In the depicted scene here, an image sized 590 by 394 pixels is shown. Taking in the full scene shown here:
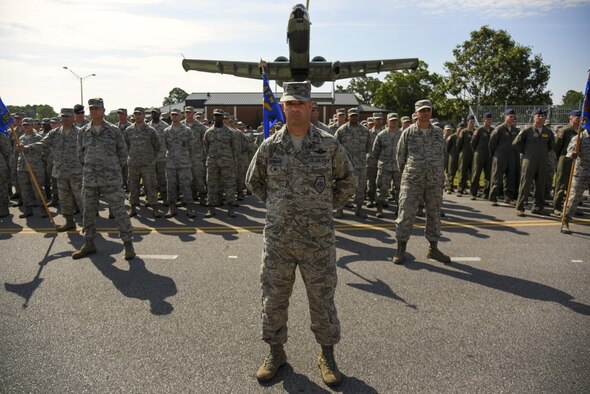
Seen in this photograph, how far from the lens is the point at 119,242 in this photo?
6387 mm

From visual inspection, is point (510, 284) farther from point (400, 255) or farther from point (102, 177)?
point (102, 177)

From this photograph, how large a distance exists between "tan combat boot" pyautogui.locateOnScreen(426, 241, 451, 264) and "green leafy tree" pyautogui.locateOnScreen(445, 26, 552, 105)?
36.7 metres

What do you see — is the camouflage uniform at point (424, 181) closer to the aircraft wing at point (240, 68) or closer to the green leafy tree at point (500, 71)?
the aircraft wing at point (240, 68)

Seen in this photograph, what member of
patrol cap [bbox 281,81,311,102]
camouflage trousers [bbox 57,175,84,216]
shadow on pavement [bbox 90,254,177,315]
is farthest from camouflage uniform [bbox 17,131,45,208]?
patrol cap [bbox 281,81,311,102]

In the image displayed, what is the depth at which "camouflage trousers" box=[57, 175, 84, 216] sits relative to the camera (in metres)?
7.02

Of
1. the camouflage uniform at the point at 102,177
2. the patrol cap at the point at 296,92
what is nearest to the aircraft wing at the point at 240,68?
the camouflage uniform at the point at 102,177

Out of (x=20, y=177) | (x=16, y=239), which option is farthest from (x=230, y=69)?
(x=16, y=239)

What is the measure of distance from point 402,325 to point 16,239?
693 cm

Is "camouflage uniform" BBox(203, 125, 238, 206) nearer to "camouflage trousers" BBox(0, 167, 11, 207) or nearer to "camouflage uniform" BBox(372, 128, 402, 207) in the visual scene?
"camouflage uniform" BBox(372, 128, 402, 207)

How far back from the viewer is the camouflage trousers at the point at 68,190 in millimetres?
7016

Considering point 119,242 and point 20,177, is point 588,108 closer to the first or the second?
point 119,242

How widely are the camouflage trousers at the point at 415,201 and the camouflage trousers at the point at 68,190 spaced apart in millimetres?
5996

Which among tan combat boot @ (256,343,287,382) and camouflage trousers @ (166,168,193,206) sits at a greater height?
camouflage trousers @ (166,168,193,206)

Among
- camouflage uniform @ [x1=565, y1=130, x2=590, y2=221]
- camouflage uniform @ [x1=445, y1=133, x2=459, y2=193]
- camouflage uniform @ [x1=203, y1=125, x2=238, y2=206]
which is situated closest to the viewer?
camouflage uniform @ [x1=565, y1=130, x2=590, y2=221]
